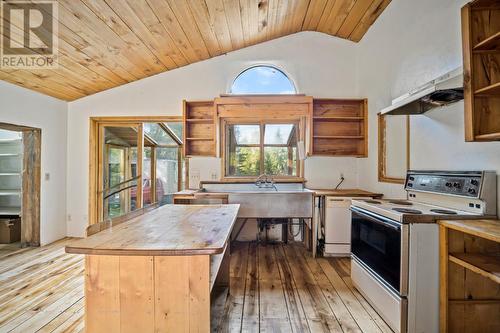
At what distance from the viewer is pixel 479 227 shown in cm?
134

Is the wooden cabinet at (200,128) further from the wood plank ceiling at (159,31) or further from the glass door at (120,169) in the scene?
the glass door at (120,169)

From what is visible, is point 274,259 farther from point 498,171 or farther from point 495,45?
point 495,45

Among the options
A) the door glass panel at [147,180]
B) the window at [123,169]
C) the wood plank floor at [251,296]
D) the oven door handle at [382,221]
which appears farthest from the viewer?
the door glass panel at [147,180]

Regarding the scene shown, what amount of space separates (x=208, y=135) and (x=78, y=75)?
1.90m

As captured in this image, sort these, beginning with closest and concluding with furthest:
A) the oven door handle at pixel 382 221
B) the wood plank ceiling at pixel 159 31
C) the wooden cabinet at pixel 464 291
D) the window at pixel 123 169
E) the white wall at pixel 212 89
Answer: the wooden cabinet at pixel 464 291 < the oven door handle at pixel 382 221 < the wood plank ceiling at pixel 159 31 < the white wall at pixel 212 89 < the window at pixel 123 169

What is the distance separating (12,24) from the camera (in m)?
2.25

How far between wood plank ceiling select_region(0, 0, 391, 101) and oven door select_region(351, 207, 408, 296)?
8.59 feet

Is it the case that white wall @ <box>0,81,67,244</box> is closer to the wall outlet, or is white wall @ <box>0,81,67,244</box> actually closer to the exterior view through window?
the exterior view through window

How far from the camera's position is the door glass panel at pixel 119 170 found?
4188mm

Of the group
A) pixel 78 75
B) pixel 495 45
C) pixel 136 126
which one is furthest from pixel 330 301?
pixel 78 75

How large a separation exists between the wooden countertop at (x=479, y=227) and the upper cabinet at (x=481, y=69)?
0.50m

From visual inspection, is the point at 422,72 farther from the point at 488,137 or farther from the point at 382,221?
the point at 382,221

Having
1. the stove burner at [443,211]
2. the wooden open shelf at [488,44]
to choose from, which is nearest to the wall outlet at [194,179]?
the stove burner at [443,211]

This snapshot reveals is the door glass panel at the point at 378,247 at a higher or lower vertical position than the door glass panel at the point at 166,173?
lower
